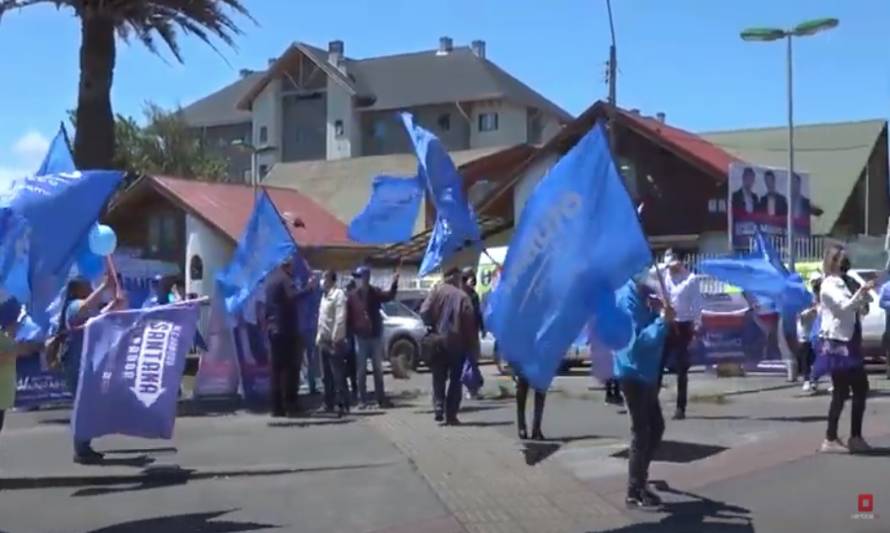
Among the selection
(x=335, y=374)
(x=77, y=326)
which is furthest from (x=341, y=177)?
(x=77, y=326)

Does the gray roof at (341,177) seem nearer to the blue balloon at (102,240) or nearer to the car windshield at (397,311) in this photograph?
the car windshield at (397,311)

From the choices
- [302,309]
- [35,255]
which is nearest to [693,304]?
[302,309]

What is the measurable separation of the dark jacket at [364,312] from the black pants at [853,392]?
22.8 feet

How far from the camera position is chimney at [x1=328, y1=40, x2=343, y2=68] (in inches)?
3172

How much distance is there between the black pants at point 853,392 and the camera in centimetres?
1146

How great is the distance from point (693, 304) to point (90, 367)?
22.3 ft

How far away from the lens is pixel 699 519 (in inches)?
356

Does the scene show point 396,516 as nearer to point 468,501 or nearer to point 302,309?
point 468,501

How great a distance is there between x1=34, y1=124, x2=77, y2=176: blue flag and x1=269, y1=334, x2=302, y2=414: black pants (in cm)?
355

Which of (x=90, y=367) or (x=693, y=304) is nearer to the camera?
(x=90, y=367)

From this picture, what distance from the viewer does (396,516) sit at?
31.3 ft

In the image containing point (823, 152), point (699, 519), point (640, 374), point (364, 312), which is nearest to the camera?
point (699, 519)

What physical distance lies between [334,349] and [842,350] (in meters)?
7.17

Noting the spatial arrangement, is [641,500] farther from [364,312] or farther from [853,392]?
[364,312]
